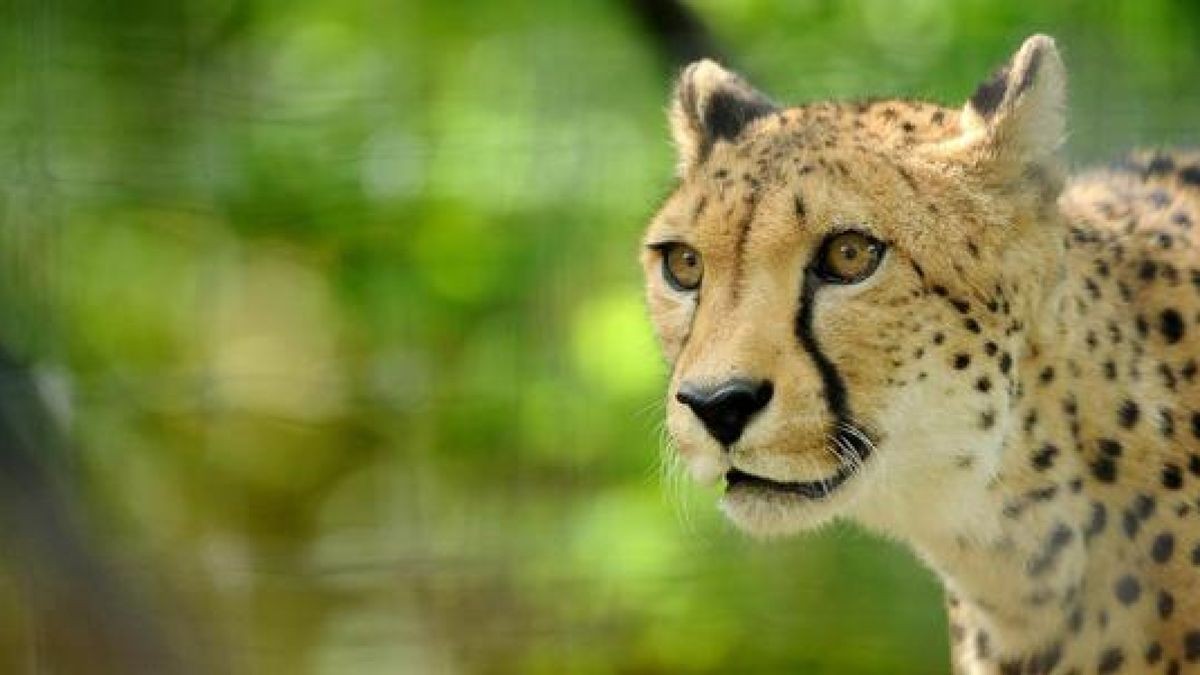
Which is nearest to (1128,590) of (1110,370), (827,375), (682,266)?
(1110,370)

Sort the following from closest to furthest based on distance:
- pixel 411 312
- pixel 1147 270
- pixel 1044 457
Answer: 1. pixel 1044 457
2. pixel 1147 270
3. pixel 411 312

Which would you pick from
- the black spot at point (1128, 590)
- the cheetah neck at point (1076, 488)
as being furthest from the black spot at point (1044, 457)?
the black spot at point (1128, 590)

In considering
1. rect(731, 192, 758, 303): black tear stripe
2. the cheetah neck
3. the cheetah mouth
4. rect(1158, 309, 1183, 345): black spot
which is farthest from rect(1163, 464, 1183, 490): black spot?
rect(731, 192, 758, 303): black tear stripe

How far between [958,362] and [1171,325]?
0.21m

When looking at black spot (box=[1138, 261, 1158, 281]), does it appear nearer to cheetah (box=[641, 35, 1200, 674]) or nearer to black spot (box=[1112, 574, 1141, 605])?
cheetah (box=[641, 35, 1200, 674])

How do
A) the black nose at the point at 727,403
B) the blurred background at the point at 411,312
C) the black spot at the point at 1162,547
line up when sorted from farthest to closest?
the blurred background at the point at 411,312, the black spot at the point at 1162,547, the black nose at the point at 727,403

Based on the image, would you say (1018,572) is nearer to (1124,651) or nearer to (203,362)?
(1124,651)

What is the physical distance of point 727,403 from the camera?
5.86 feet

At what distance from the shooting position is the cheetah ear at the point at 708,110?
202 cm

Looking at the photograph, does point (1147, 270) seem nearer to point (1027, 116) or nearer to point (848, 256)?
point (1027, 116)

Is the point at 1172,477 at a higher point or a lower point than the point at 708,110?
lower

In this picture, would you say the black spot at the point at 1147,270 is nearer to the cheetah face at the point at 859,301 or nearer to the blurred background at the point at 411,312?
the cheetah face at the point at 859,301

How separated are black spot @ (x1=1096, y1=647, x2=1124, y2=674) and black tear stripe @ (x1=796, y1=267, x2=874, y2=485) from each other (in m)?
0.25

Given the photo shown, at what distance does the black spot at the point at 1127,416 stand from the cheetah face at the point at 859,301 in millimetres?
91
